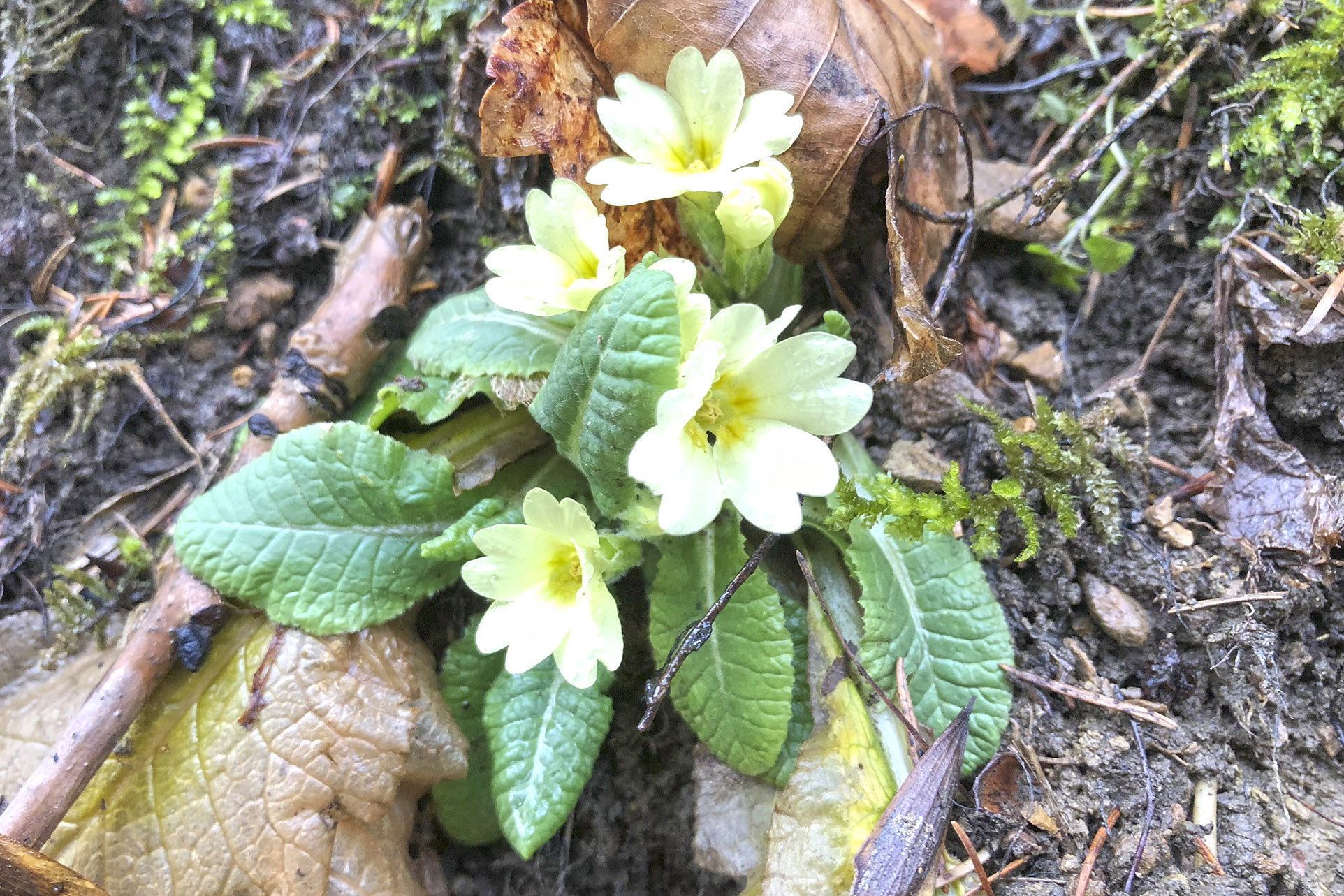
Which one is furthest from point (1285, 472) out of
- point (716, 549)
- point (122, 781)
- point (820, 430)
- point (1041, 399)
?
point (122, 781)

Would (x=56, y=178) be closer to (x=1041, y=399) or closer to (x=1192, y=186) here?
(x=1041, y=399)

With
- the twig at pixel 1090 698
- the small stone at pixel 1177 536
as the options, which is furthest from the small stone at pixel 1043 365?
the twig at pixel 1090 698

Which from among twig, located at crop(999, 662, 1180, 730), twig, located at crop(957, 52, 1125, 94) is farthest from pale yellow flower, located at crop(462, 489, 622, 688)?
twig, located at crop(957, 52, 1125, 94)

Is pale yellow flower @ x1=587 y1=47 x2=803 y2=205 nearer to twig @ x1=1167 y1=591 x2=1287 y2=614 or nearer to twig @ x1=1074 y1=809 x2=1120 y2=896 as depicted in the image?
twig @ x1=1167 y1=591 x2=1287 y2=614

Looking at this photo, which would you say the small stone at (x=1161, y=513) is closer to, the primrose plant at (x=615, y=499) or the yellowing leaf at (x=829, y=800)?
→ the primrose plant at (x=615, y=499)

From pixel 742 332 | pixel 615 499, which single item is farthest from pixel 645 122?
pixel 615 499

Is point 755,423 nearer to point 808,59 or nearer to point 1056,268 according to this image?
point 808,59

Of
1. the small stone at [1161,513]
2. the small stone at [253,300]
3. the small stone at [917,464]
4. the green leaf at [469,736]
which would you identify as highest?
the small stone at [253,300]
